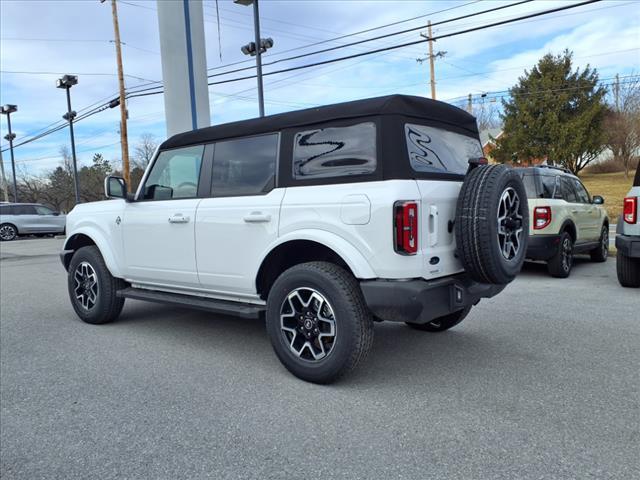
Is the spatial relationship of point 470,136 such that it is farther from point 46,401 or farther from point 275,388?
point 46,401

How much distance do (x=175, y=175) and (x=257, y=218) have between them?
138 centimetres

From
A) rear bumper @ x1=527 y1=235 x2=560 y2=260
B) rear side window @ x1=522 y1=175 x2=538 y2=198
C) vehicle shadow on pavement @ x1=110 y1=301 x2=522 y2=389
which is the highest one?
rear side window @ x1=522 y1=175 x2=538 y2=198

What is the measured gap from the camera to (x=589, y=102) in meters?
31.9

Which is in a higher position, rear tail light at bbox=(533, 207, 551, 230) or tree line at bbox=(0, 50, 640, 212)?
tree line at bbox=(0, 50, 640, 212)

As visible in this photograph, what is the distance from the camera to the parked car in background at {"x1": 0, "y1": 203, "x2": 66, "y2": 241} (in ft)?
75.1

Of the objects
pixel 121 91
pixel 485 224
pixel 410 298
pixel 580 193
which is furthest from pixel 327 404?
pixel 121 91

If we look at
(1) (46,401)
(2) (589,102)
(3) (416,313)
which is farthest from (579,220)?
(2) (589,102)

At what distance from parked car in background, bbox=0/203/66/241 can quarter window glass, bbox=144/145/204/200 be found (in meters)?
22.0

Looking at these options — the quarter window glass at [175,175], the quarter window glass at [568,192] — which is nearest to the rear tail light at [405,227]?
the quarter window glass at [175,175]

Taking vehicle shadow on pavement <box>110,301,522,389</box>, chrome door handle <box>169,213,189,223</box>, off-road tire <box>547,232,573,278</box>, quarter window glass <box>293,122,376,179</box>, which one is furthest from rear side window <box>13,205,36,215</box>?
quarter window glass <box>293,122,376,179</box>

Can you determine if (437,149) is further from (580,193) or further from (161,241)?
(580,193)

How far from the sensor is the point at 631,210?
626 centimetres

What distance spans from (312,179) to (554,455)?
230 cm

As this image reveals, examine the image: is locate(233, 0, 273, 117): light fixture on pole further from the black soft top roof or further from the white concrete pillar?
the black soft top roof
